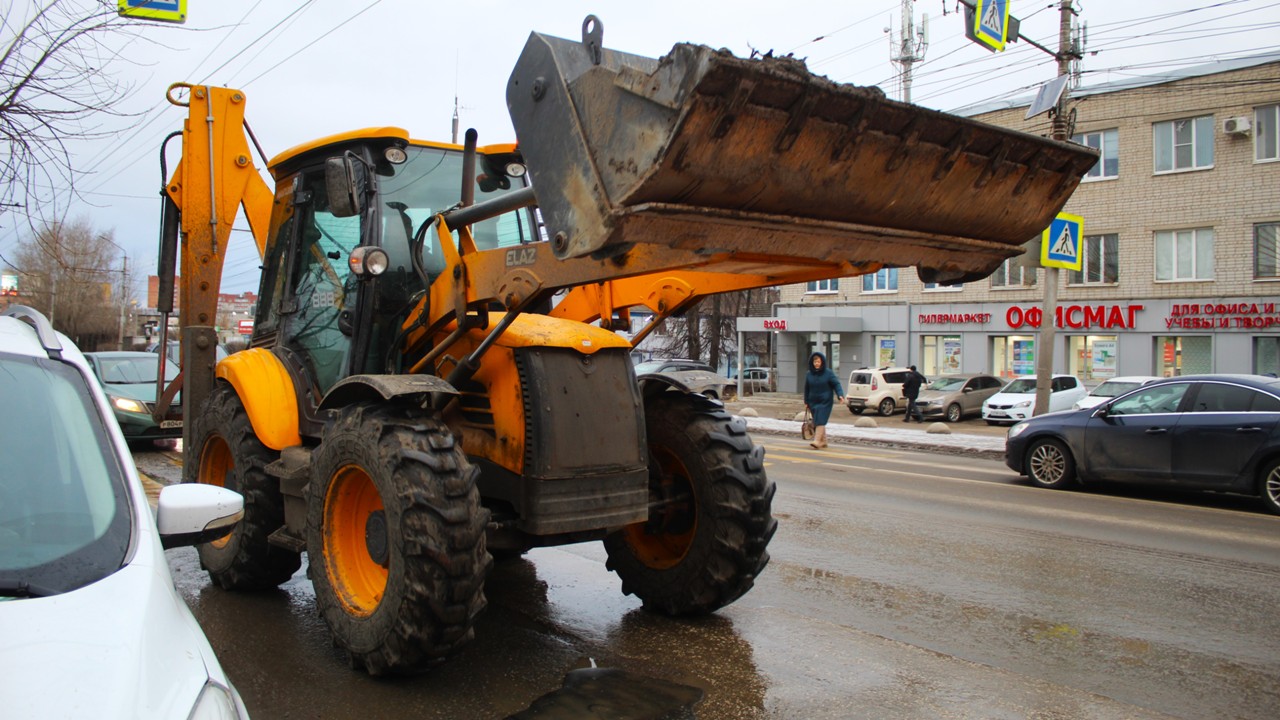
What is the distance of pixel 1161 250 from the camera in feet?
100

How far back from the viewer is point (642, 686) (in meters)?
4.44

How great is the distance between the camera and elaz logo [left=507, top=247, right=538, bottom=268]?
14.2ft

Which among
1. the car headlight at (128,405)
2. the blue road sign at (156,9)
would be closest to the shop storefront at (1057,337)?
the car headlight at (128,405)

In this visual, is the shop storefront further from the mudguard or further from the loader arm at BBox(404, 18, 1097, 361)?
the mudguard

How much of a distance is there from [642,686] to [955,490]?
858 centimetres

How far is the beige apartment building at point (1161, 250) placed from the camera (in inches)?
1115

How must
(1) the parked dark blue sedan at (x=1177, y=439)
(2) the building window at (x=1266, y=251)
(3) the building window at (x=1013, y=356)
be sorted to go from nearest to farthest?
(1) the parked dark blue sedan at (x=1177, y=439) → (2) the building window at (x=1266, y=251) → (3) the building window at (x=1013, y=356)

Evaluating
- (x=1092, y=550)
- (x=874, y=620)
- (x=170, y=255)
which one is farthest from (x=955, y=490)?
(x=170, y=255)

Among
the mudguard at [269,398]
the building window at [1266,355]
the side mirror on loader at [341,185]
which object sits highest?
the side mirror on loader at [341,185]

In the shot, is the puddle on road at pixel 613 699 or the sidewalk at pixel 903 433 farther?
the sidewalk at pixel 903 433

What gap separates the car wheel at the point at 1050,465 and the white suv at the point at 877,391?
17.7 metres

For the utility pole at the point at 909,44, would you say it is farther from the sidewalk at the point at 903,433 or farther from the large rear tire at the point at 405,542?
the large rear tire at the point at 405,542

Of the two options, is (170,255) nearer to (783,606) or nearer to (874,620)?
(783,606)

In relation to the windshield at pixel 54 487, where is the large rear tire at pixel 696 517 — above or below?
below
